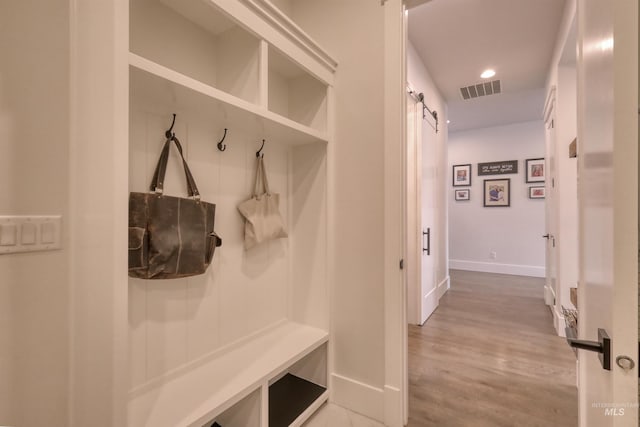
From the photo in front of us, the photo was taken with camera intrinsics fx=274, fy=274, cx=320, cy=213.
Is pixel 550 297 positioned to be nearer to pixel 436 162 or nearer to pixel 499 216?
pixel 436 162

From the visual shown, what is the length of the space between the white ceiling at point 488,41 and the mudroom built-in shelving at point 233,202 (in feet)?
4.67

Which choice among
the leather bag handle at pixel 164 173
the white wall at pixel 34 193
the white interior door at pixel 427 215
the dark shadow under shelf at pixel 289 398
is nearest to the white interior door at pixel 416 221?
the white interior door at pixel 427 215

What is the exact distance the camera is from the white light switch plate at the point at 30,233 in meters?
0.78

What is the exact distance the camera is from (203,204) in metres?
1.22

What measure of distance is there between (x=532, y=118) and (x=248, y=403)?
589cm

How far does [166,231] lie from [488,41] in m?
3.20

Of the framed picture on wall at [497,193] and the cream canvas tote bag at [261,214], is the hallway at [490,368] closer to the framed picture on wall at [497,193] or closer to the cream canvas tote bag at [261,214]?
the cream canvas tote bag at [261,214]

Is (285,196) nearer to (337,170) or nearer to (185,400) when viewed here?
(337,170)

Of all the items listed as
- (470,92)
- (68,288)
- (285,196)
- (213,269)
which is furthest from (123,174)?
(470,92)

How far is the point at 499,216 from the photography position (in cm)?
521

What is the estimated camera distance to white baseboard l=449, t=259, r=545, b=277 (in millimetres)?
4891

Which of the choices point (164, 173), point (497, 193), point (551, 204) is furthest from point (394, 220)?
point (497, 193)

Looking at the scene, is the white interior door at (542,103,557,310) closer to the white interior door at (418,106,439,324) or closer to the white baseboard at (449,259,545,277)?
the white interior door at (418,106,439,324)

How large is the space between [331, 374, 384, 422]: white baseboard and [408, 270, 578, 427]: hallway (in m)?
Answer: 0.20
